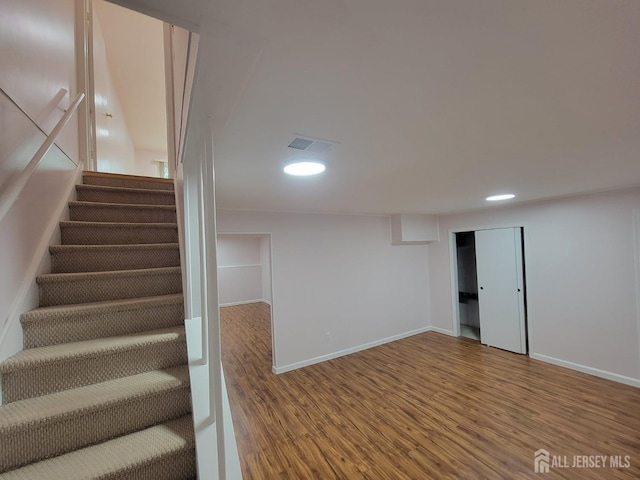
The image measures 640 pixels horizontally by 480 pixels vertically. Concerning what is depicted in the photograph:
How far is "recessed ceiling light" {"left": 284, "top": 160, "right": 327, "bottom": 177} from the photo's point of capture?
180 centimetres

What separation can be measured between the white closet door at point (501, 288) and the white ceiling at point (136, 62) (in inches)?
228

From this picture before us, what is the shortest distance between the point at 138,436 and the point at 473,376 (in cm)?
370

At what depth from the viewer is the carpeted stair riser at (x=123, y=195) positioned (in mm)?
2327

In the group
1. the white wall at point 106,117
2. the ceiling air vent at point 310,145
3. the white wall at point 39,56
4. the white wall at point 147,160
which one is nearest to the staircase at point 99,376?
the white wall at point 39,56

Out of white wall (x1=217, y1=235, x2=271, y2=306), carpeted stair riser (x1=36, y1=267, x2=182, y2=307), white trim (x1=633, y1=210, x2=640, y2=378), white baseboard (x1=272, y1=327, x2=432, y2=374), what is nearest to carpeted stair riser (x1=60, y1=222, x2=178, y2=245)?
carpeted stair riser (x1=36, y1=267, x2=182, y2=307)

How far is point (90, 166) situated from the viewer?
3.01m

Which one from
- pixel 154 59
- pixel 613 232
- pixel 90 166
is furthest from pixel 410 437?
pixel 154 59

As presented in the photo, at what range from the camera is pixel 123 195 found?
2.49 m

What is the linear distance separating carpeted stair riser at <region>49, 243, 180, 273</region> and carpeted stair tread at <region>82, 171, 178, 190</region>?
3.47 ft

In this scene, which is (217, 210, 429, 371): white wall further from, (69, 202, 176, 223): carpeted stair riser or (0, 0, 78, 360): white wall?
(0, 0, 78, 360): white wall

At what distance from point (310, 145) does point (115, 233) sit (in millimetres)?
1725

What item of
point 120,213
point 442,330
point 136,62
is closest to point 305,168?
point 120,213

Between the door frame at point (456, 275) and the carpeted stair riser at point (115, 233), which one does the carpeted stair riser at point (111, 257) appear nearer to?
the carpeted stair riser at point (115, 233)

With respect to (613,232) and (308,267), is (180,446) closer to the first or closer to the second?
(308,267)
